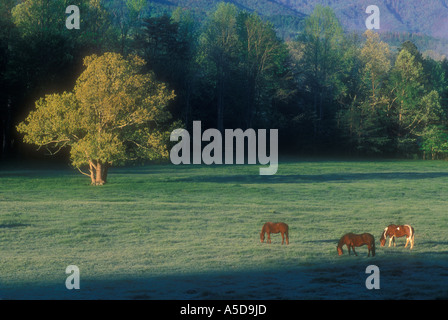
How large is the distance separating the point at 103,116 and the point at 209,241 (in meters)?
19.7

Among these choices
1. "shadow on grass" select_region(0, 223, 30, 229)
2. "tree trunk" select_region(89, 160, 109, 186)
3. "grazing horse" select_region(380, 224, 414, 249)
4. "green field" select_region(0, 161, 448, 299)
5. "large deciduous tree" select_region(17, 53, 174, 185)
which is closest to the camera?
"green field" select_region(0, 161, 448, 299)

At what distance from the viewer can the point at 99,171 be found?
34.6m

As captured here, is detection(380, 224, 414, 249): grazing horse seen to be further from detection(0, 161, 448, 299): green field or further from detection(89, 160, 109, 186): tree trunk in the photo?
detection(89, 160, 109, 186): tree trunk

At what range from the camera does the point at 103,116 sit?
3397 cm

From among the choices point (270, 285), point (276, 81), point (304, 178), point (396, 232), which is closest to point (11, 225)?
point (270, 285)

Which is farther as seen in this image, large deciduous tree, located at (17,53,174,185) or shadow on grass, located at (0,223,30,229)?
large deciduous tree, located at (17,53,174,185)

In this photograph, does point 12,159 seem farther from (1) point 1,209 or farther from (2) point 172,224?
(2) point 172,224

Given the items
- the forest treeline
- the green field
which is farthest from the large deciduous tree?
the forest treeline

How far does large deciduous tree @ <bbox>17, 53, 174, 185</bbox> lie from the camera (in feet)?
109

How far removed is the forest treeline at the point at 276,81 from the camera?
216 feet

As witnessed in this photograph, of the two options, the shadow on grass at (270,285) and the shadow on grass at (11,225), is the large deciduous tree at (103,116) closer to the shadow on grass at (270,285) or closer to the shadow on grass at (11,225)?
the shadow on grass at (11,225)

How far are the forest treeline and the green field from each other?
33455 mm

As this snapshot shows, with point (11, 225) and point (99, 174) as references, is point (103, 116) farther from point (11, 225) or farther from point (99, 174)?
point (11, 225)

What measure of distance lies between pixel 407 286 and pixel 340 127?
64603 mm
